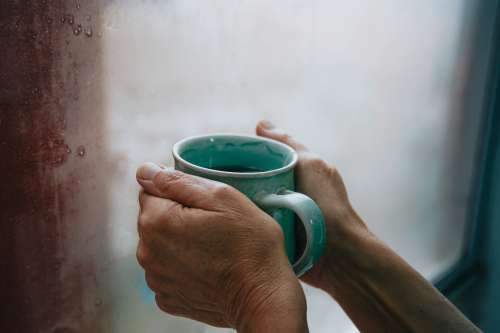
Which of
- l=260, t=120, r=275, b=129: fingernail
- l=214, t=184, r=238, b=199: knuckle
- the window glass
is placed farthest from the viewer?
l=260, t=120, r=275, b=129: fingernail

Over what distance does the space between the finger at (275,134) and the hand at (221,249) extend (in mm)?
208

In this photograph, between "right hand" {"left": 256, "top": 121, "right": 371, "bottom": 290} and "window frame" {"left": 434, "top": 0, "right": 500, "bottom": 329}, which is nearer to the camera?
"right hand" {"left": 256, "top": 121, "right": 371, "bottom": 290}

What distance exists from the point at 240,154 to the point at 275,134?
12cm

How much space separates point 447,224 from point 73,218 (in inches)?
40.9

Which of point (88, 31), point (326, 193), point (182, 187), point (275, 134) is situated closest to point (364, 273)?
point (326, 193)

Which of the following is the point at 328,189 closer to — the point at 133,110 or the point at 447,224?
the point at 133,110

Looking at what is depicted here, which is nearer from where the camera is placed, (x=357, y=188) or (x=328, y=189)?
(x=328, y=189)

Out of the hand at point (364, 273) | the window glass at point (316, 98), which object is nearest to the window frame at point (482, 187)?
the window glass at point (316, 98)

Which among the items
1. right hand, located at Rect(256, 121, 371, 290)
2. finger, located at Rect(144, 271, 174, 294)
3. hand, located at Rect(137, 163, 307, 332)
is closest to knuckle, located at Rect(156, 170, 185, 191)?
hand, located at Rect(137, 163, 307, 332)

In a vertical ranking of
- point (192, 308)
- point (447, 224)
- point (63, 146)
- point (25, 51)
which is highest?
point (25, 51)

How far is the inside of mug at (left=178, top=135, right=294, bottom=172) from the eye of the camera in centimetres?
58

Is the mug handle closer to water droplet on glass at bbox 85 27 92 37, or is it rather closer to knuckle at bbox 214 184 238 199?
knuckle at bbox 214 184 238 199

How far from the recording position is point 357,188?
3.21 feet

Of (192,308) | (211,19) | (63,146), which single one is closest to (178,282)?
(192,308)
